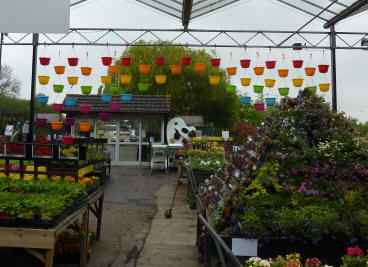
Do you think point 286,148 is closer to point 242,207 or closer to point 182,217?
point 242,207

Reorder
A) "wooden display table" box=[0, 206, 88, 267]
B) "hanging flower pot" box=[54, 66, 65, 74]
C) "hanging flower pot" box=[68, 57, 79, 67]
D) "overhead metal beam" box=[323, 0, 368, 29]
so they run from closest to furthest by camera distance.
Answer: "wooden display table" box=[0, 206, 88, 267], "hanging flower pot" box=[54, 66, 65, 74], "overhead metal beam" box=[323, 0, 368, 29], "hanging flower pot" box=[68, 57, 79, 67]

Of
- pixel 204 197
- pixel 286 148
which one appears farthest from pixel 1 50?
pixel 286 148

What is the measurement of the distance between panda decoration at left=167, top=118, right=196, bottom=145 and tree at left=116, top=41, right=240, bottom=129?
7195 millimetres

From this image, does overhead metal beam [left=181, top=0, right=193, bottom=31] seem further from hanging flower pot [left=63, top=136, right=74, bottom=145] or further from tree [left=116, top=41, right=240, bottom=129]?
tree [left=116, top=41, right=240, bottom=129]

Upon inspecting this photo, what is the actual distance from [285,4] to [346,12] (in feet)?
5.90

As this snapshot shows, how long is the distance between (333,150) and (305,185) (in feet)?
2.52

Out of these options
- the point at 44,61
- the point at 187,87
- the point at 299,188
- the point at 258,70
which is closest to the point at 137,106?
the point at 44,61

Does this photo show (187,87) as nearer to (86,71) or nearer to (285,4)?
(285,4)

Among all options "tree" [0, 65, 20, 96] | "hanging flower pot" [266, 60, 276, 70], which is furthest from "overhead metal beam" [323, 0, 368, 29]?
"tree" [0, 65, 20, 96]

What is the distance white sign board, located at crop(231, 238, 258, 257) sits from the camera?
3494 millimetres

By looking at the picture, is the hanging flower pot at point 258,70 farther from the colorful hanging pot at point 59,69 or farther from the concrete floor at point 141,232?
the colorful hanging pot at point 59,69

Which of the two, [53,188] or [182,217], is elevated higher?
[53,188]

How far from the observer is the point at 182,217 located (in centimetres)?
762

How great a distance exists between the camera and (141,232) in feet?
21.1
